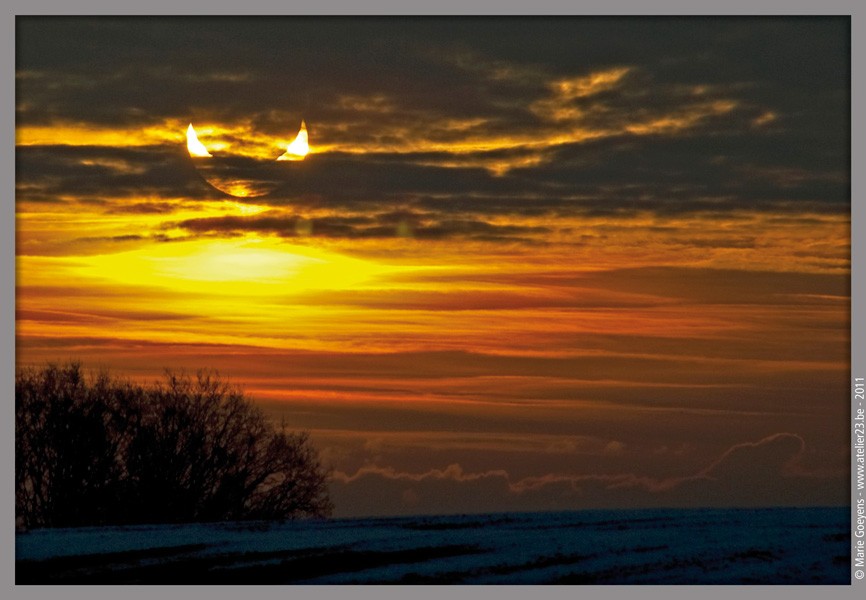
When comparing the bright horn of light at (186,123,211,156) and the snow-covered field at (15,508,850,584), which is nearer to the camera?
the snow-covered field at (15,508,850,584)

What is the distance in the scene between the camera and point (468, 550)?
20.9 m

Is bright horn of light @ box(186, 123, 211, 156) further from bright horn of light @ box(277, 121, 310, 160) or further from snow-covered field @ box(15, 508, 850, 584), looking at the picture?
snow-covered field @ box(15, 508, 850, 584)

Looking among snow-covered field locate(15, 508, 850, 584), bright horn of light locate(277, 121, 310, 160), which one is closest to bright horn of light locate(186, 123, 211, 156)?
bright horn of light locate(277, 121, 310, 160)

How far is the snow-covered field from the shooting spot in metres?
20.4

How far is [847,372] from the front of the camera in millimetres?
21234

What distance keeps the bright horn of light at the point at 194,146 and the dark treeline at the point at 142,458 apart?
288cm

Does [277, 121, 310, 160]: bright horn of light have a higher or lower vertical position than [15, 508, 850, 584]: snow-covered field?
higher

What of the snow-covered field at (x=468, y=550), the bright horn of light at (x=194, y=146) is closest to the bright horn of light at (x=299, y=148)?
the bright horn of light at (x=194, y=146)

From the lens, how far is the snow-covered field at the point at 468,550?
2044cm

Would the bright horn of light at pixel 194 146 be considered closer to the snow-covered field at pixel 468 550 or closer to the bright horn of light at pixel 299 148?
the bright horn of light at pixel 299 148

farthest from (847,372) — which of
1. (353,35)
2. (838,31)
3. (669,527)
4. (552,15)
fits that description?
(353,35)

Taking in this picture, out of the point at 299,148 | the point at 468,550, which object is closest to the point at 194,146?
the point at 299,148

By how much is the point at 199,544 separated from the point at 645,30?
27.5 feet

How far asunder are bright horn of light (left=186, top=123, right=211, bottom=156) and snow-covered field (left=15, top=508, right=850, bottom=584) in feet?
15.3
